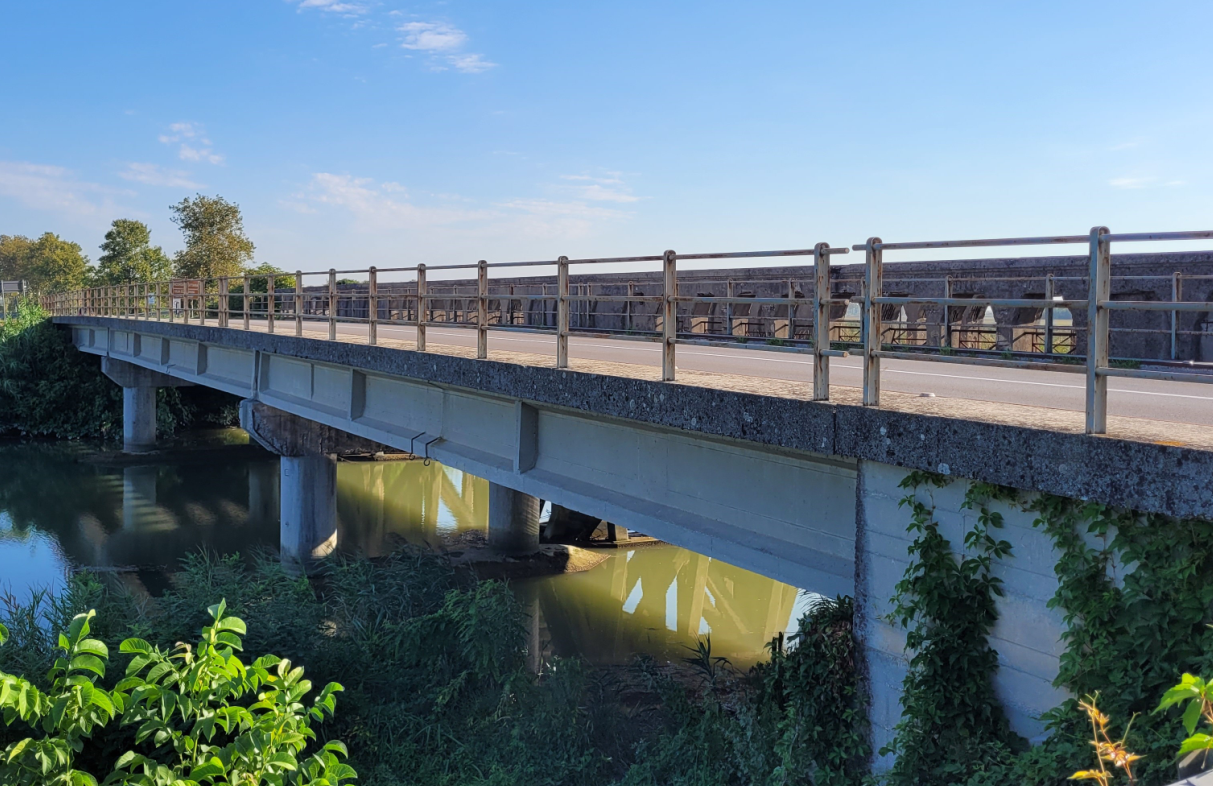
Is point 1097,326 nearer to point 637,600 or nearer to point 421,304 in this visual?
point 421,304

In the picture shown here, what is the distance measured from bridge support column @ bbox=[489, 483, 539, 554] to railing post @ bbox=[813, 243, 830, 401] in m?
11.0

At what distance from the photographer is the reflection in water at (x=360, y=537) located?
13.9 meters

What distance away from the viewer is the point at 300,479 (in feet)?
54.5

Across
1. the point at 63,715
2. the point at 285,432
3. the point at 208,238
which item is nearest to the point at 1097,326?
the point at 63,715

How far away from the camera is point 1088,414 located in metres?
4.86

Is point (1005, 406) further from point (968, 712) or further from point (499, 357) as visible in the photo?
point (499, 357)

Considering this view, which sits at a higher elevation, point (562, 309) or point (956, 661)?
point (562, 309)

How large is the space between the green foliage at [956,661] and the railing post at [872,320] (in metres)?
0.69

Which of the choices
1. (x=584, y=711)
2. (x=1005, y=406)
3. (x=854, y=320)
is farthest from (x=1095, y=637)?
(x=584, y=711)

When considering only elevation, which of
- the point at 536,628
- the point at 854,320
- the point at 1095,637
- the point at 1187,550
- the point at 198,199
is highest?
the point at 198,199

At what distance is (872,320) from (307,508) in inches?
507

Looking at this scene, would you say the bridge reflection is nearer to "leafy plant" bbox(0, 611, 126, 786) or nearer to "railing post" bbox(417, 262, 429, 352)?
"railing post" bbox(417, 262, 429, 352)

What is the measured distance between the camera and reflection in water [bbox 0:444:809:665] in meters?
13.9

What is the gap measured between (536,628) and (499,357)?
15.1 ft
